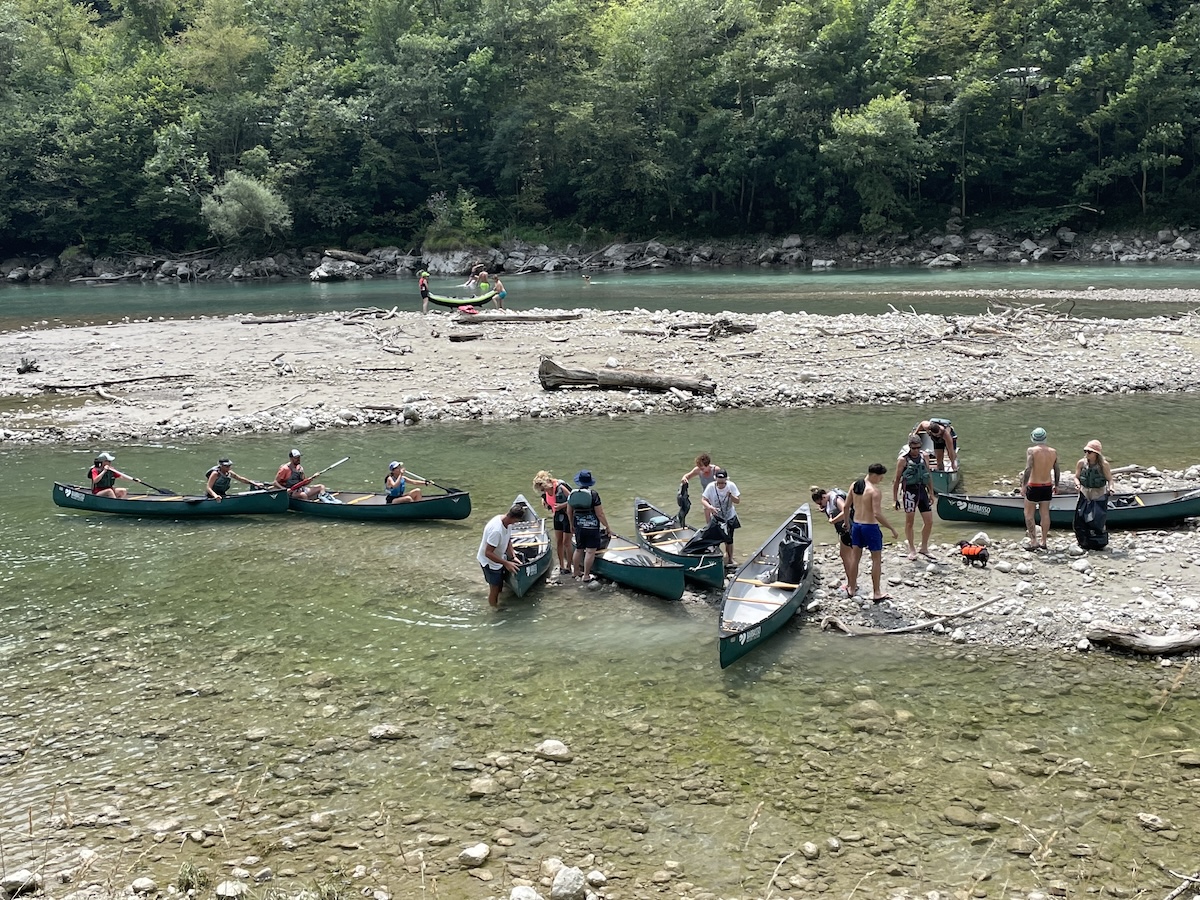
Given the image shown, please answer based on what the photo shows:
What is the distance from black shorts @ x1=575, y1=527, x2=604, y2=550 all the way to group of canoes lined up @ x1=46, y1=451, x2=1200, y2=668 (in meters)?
0.16

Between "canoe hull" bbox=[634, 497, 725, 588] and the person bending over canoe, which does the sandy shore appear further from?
"canoe hull" bbox=[634, 497, 725, 588]

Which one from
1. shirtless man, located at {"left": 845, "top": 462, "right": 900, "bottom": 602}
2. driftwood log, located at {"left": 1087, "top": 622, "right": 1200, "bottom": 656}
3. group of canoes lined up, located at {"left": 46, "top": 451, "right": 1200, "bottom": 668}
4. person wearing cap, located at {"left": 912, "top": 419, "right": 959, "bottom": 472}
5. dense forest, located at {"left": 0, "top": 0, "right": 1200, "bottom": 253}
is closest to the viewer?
driftwood log, located at {"left": 1087, "top": 622, "right": 1200, "bottom": 656}

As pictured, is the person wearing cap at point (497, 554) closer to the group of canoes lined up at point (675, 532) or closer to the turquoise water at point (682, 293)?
the group of canoes lined up at point (675, 532)

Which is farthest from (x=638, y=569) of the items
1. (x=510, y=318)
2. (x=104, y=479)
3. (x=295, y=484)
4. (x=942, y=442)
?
(x=510, y=318)

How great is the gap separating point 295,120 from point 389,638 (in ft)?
228

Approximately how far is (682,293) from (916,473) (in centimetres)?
3519

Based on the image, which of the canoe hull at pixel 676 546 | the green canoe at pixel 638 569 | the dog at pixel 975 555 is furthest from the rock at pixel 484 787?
the dog at pixel 975 555

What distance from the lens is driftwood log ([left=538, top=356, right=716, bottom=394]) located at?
2470cm

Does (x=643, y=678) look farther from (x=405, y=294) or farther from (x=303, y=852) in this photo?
(x=405, y=294)

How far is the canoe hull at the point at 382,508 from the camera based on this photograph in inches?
633

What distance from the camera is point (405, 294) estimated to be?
171 feet

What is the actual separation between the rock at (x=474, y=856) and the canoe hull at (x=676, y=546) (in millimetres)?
5647

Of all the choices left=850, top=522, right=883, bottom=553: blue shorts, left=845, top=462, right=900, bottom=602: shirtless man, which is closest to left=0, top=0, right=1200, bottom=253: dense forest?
left=845, top=462, right=900, bottom=602: shirtless man

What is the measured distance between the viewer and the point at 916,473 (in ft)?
42.0
